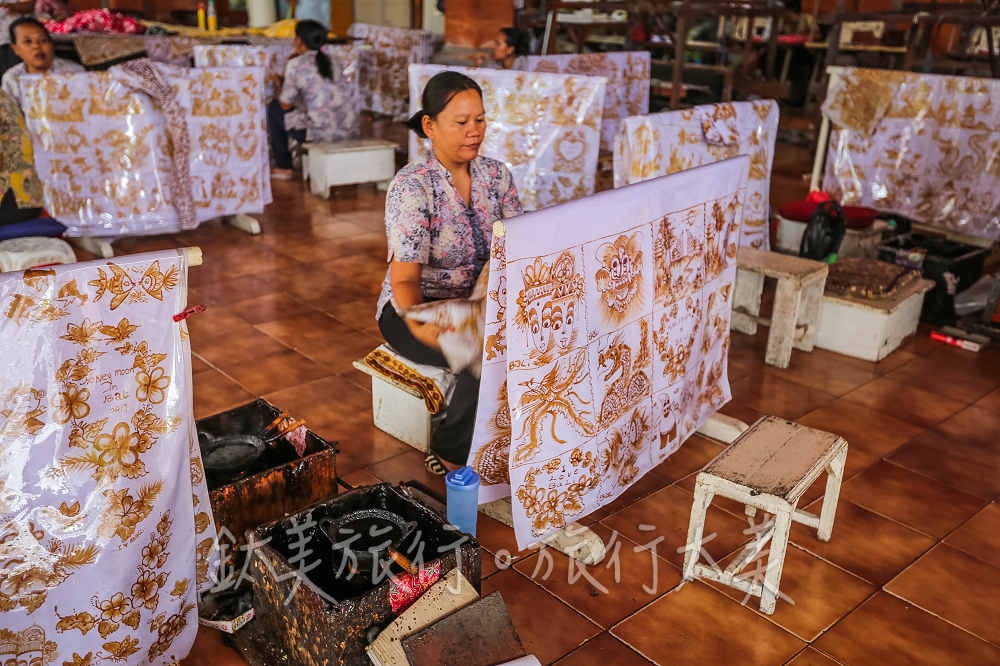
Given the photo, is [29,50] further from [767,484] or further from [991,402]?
[991,402]

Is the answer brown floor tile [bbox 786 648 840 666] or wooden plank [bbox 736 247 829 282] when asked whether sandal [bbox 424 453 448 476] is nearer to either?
brown floor tile [bbox 786 648 840 666]

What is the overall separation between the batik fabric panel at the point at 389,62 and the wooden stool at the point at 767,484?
20.9ft

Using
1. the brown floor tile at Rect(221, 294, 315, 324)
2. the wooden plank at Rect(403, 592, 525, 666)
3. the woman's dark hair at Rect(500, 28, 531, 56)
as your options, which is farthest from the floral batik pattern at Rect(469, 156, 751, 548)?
the woman's dark hair at Rect(500, 28, 531, 56)

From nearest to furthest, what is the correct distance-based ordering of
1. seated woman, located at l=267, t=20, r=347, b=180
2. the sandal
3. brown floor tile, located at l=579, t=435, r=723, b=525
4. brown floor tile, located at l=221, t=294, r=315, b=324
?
brown floor tile, located at l=579, t=435, r=723, b=525 < the sandal < brown floor tile, located at l=221, t=294, r=315, b=324 < seated woman, located at l=267, t=20, r=347, b=180

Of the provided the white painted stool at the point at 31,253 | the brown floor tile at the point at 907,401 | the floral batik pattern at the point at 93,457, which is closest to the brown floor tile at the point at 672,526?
the brown floor tile at the point at 907,401

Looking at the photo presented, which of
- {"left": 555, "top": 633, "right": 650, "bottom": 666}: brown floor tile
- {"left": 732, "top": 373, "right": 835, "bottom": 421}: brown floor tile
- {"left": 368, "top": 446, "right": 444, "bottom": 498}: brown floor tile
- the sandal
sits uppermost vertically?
the sandal

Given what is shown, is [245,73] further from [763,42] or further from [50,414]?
[763,42]

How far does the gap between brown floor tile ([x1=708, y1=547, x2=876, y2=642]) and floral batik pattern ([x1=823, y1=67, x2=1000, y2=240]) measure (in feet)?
10.9

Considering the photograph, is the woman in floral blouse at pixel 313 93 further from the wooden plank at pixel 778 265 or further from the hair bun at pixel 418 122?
the hair bun at pixel 418 122

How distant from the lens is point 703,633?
6.82ft

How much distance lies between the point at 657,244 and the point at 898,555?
111cm

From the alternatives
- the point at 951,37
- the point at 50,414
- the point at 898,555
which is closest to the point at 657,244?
the point at 898,555

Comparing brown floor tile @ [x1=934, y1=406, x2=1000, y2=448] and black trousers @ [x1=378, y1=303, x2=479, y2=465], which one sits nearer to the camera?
black trousers @ [x1=378, y1=303, x2=479, y2=465]

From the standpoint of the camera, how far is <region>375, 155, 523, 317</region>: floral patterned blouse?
2537 mm
